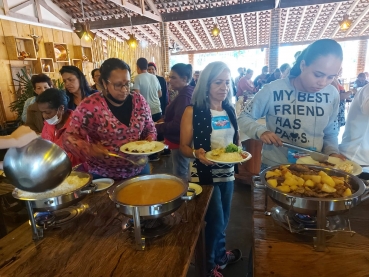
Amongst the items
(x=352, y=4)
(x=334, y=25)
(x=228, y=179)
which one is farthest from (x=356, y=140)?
(x=334, y=25)

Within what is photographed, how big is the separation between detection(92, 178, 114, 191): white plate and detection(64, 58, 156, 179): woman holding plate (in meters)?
0.12

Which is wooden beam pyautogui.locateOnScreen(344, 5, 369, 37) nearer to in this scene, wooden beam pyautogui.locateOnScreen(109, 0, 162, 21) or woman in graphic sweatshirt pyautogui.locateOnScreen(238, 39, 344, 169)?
wooden beam pyautogui.locateOnScreen(109, 0, 162, 21)

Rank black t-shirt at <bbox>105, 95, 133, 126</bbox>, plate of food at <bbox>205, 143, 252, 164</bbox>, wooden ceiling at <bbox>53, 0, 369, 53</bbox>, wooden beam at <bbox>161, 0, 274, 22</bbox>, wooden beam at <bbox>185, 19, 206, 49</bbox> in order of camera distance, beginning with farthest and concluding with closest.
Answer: wooden beam at <bbox>185, 19, 206, 49</bbox> → wooden ceiling at <bbox>53, 0, 369, 53</bbox> → wooden beam at <bbox>161, 0, 274, 22</bbox> → black t-shirt at <bbox>105, 95, 133, 126</bbox> → plate of food at <bbox>205, 143, 252, 164</bbox>

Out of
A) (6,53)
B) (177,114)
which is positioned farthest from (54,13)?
(177,114)

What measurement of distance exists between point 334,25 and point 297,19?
6.56 ft

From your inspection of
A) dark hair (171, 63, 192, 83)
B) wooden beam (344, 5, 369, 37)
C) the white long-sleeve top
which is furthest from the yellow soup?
wooden beam (344, 5, 369, 37)

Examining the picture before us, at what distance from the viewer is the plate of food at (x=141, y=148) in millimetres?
1638

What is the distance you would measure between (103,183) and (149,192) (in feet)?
1.93

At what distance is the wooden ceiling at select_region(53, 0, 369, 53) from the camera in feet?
22.8

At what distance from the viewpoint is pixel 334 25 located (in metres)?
9.83

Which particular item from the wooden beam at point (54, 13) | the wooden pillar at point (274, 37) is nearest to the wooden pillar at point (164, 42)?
the wooden beam at point (54, 13)

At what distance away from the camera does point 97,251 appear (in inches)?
40.5

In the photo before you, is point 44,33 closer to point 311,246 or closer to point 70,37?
point 70,37

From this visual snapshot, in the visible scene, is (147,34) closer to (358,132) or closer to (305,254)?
(358,132)
